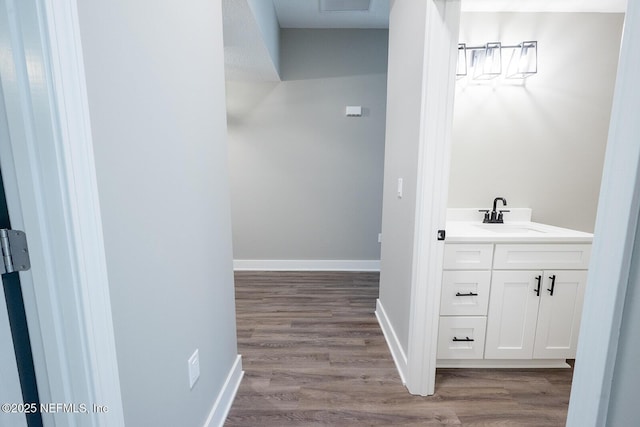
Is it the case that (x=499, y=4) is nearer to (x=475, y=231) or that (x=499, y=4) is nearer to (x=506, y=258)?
(x=475, y=231)

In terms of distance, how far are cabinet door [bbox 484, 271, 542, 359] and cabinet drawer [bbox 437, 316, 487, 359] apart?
49mm

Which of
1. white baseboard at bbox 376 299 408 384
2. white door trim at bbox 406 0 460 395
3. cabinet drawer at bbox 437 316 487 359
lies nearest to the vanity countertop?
white door trim at bbox 406 0 460 395

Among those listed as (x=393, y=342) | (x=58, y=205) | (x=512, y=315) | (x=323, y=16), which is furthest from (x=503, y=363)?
(x=323, y=16)

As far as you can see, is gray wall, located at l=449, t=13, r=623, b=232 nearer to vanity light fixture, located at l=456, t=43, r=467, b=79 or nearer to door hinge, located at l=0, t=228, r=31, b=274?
vanity light fixture, located at l=456, t=43, r=467, b=79

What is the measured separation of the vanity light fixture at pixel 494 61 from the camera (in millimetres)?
1939

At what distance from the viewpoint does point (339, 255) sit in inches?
137

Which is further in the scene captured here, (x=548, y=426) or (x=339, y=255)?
(x=339, y=255)

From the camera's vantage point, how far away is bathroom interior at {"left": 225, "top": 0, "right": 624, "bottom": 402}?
1.75m

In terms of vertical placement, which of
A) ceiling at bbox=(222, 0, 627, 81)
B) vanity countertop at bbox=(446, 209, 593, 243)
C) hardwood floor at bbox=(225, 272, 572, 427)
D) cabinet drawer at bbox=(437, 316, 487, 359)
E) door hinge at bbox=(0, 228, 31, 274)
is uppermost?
ceiling at bbox=(222, 0, 627, 81)

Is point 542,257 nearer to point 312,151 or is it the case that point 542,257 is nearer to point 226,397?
point 226,397

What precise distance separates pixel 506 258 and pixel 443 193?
640 millimetres

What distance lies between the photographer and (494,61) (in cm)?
196

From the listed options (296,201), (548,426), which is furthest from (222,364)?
(296,201)

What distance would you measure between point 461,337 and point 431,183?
3.29ft
